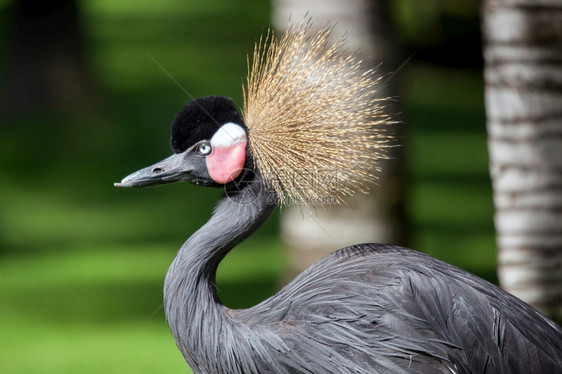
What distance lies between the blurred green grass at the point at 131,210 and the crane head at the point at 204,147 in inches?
59.9

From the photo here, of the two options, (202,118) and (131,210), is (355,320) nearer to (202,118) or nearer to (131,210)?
(202,118)

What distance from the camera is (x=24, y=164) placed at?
5914mm

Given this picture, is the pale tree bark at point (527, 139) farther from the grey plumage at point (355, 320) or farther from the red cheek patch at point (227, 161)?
the red cheek patch at point (227, 161)

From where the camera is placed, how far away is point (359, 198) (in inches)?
121

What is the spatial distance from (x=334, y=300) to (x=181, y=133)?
0.55 meters

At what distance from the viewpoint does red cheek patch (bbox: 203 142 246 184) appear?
202 cm

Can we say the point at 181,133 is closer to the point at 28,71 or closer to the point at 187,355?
the point at 187,355

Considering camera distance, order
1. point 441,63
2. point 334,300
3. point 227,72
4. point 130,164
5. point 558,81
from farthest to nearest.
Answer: point 441,63 < point 227,72 < point 130,164 < point 558,81 < point 334,300

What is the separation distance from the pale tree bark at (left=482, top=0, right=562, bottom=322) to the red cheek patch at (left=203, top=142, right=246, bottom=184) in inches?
43.6

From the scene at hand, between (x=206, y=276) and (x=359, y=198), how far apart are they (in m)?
1.15

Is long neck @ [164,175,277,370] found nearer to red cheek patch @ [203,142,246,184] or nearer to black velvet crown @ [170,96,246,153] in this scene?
red cheek patch @ [203,142,246,184]

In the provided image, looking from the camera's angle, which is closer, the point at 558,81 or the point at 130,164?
the point at 558,81

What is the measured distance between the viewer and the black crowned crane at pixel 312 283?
1935mm

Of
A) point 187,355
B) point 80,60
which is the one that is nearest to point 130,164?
point 80,60
